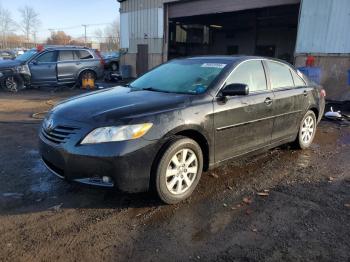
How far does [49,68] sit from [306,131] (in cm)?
1104

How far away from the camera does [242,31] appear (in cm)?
2530

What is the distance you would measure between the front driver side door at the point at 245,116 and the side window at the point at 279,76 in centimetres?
22

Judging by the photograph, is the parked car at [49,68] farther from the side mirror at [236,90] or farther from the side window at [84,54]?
the side mirror at [236,90]

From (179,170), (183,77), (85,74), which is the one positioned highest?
(183,77)

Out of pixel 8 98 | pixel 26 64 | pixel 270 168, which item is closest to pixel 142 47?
pixel 26 64

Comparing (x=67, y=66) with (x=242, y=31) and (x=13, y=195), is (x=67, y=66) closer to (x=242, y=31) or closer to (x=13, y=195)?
(x=13, y=195)

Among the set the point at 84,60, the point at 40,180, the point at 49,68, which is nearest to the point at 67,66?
the point at 49,68

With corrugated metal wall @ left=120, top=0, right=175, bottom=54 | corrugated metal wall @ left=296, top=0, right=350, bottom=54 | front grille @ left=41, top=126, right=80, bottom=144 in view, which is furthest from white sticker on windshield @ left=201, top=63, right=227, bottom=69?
corrugated metal wall @ left=120, top=0, right=175, bottom=54

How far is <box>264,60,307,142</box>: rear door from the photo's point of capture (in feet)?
16.6

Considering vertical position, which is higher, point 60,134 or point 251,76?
point 251,76

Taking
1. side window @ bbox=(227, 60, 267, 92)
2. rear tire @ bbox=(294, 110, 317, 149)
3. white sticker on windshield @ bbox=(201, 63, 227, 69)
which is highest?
white sticker on windshield @ bbox=(201, 63, 227, 69)

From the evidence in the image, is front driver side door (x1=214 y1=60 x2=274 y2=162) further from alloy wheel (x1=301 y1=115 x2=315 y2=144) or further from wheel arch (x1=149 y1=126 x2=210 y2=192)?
alloy wheel (x1=301 y1=115 x2=315 y2=144)

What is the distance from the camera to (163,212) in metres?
3.63

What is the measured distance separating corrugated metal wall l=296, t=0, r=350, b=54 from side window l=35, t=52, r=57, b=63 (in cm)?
941
